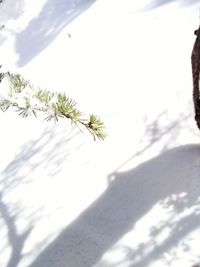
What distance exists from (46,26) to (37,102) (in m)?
9.79

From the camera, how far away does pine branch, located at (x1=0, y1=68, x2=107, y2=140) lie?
329 centimetres

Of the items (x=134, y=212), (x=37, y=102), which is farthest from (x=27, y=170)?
(x=37, y=102)

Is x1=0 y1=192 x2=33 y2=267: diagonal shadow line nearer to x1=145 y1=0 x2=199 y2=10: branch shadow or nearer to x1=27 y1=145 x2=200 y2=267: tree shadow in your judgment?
x1=27 y1=145 x2=200 y2=267: tree shadow

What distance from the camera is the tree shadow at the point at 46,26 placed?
11873mm

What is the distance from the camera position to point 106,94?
8.45 metres

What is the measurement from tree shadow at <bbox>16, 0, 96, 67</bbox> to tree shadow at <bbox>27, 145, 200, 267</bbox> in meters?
6.26

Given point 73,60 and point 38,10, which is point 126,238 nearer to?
point 73,60

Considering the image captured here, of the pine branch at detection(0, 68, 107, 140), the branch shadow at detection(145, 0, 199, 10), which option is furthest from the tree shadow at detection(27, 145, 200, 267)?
the branch shadow at detection(145, 0, 199, 10)

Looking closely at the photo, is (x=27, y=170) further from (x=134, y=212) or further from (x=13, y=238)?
(x=134, y=212)

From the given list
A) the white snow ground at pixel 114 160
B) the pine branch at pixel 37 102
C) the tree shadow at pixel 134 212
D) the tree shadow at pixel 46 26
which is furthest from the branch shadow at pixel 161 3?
the pine branch at pixel 37 102

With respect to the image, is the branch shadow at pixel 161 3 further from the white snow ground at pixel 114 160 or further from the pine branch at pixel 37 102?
the pine branch at pixel 37 102

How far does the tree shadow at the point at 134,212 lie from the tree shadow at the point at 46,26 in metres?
6.26

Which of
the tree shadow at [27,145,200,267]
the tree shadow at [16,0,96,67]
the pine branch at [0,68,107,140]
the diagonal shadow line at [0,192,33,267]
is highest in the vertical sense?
the tree shadow at [16,0,96,67]

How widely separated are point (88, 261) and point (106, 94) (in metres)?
3.94
